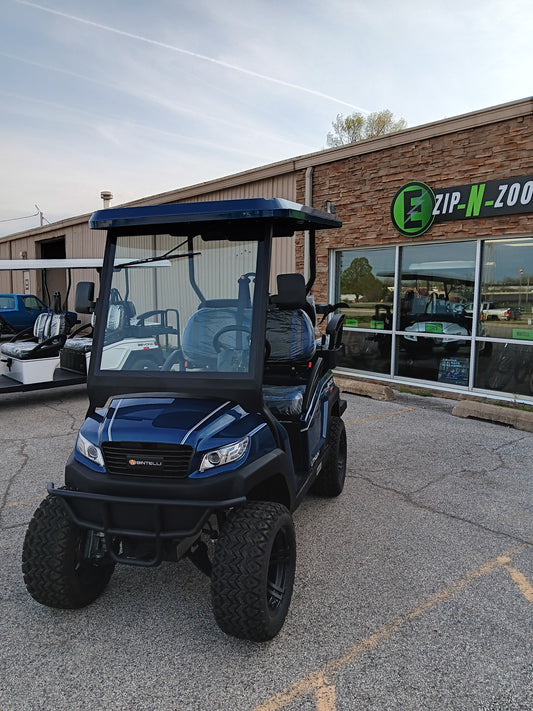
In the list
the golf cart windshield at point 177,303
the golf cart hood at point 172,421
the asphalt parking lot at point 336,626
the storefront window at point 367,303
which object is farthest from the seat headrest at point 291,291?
the storefront window at point 367,303

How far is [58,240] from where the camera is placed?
22.5 meters

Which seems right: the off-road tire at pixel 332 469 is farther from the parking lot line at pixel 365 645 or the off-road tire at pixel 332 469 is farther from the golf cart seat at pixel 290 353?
the parking lot line at pixel 365 645

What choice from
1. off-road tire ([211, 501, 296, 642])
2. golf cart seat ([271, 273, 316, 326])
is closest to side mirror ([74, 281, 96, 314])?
golf cart seat ([271, 273, 316, 326])

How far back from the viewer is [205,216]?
284 centimetres

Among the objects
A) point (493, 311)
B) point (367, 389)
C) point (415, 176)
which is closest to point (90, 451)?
point (367, 389)

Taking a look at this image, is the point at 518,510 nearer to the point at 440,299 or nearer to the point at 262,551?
the point at 262,551

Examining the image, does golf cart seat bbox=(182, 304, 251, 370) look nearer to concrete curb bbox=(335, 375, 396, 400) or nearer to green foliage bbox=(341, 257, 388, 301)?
concrete curb bbox=(335, 375, 396, 400)

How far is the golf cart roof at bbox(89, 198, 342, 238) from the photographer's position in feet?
9.08

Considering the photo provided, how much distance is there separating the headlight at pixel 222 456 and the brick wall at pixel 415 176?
6.43m

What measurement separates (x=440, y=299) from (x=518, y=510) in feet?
15.9

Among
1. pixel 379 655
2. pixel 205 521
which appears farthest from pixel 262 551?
pixel 379 655

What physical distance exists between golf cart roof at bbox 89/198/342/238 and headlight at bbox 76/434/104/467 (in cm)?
121

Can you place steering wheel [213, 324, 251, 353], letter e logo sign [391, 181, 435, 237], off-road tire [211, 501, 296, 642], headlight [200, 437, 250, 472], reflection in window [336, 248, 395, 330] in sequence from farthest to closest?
reflection in window [336, 248, 395, 330]
letter e logo sign [391, 181, 435, 237]
steering wheel [213, 324, 251, 353]
headlight [200, 437, 250, 472]
off-road tire [211, 501, 296, 642]

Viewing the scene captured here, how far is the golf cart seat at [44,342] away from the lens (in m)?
7.79
